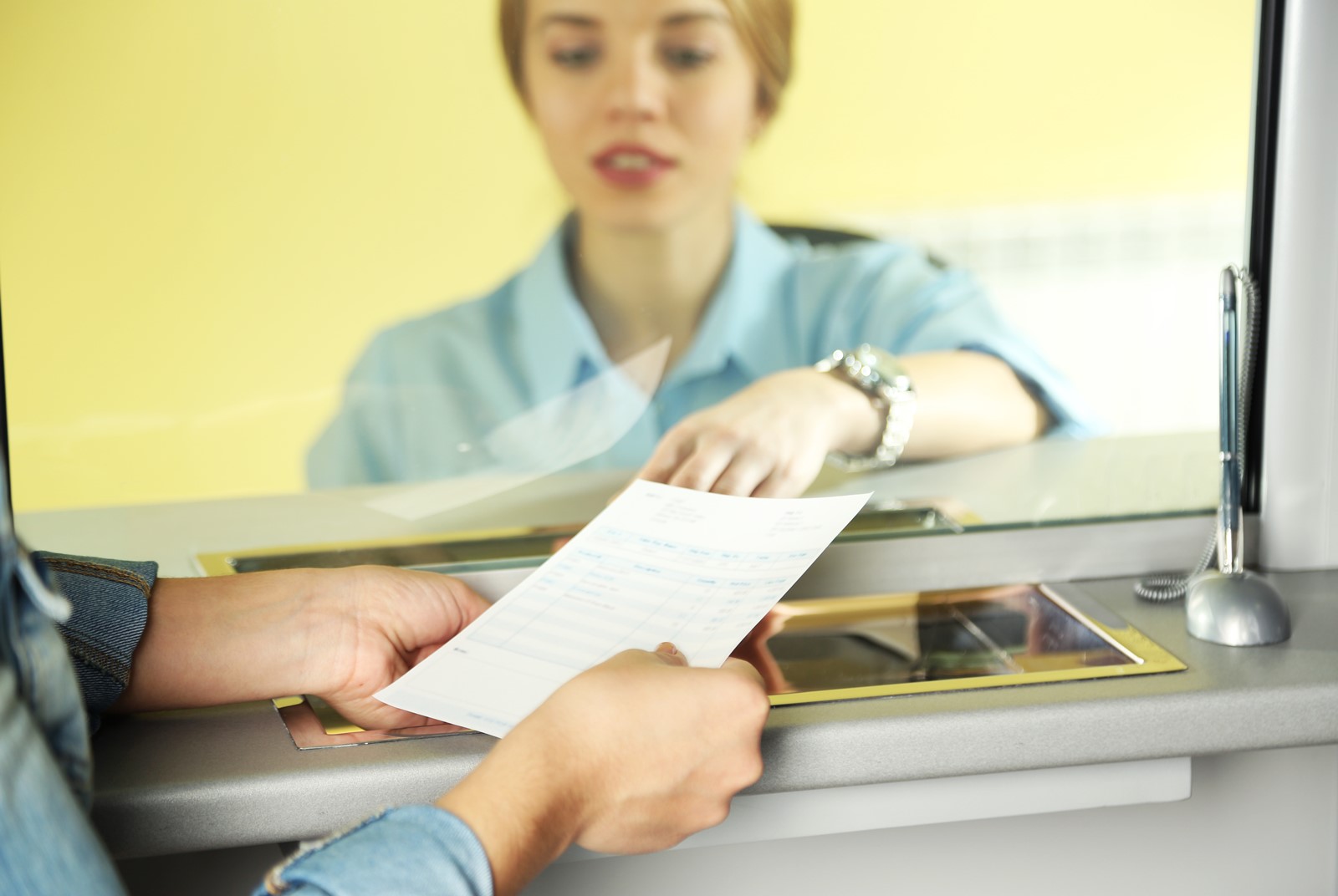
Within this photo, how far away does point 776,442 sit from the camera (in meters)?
0.96

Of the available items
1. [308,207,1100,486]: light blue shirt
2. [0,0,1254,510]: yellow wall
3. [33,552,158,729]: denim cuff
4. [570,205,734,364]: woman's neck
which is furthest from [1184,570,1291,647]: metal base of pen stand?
[33,552,158,729]: denim cuff

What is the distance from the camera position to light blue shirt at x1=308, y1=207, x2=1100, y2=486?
918 mm

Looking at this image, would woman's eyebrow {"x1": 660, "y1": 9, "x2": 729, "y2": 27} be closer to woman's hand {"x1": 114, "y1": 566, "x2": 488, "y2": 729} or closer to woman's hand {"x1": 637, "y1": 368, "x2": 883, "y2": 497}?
woman's hand {"x1": 637, "y1": 368, "x2": 883, "y2": 497}

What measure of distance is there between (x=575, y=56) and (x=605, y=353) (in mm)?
221

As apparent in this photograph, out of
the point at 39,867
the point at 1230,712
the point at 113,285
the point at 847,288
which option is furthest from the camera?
the point at 847,288

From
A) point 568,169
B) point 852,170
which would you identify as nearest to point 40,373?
point 568,169

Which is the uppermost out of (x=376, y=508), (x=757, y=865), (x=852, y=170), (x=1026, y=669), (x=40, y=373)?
(x=852, y=170)

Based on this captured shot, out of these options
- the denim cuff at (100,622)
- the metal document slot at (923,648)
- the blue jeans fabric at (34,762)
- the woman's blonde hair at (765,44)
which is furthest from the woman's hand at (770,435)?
the blue jeans fabric at (34,762)

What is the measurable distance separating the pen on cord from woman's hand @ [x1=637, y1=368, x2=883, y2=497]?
26 centimetres

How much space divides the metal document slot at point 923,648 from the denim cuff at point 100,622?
109 millimetres

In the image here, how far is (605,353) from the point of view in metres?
0.94

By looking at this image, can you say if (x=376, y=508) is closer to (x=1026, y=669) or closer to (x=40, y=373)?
(x=40, y=373)

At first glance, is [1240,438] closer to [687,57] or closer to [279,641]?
[687,57]

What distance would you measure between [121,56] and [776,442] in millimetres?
546
